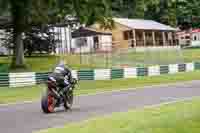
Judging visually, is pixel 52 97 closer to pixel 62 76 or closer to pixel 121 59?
pixel 62 76

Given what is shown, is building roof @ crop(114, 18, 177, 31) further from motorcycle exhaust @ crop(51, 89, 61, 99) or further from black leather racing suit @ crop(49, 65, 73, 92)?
motorcycle exhaust @ crop(51, 89, 61, 99)

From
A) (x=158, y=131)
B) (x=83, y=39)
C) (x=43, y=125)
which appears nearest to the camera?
(x=158, y=131)

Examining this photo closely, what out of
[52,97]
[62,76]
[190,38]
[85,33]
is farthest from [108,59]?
[190,38]

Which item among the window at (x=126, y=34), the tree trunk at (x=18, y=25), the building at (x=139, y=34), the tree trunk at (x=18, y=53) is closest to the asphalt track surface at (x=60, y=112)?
the tree trunk at (x=18, y=25)

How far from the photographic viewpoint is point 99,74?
3288cm

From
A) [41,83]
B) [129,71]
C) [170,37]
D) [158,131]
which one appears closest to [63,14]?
[129,71]

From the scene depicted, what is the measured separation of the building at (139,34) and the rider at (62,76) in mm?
49360

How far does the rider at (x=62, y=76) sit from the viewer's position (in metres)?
15.3

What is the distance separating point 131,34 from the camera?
229 ft

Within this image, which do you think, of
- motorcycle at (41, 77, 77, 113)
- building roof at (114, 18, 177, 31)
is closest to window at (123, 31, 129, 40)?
building roof at (114, 18, 177, 31)

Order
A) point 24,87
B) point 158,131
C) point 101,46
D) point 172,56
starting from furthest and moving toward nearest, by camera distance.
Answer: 1. point 101,46
2. point 172,56
3. point 24,87
4. point 158,131

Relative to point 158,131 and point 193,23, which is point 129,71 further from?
point 193,23

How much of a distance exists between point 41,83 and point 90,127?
767 inches

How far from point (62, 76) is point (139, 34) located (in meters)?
56.4
